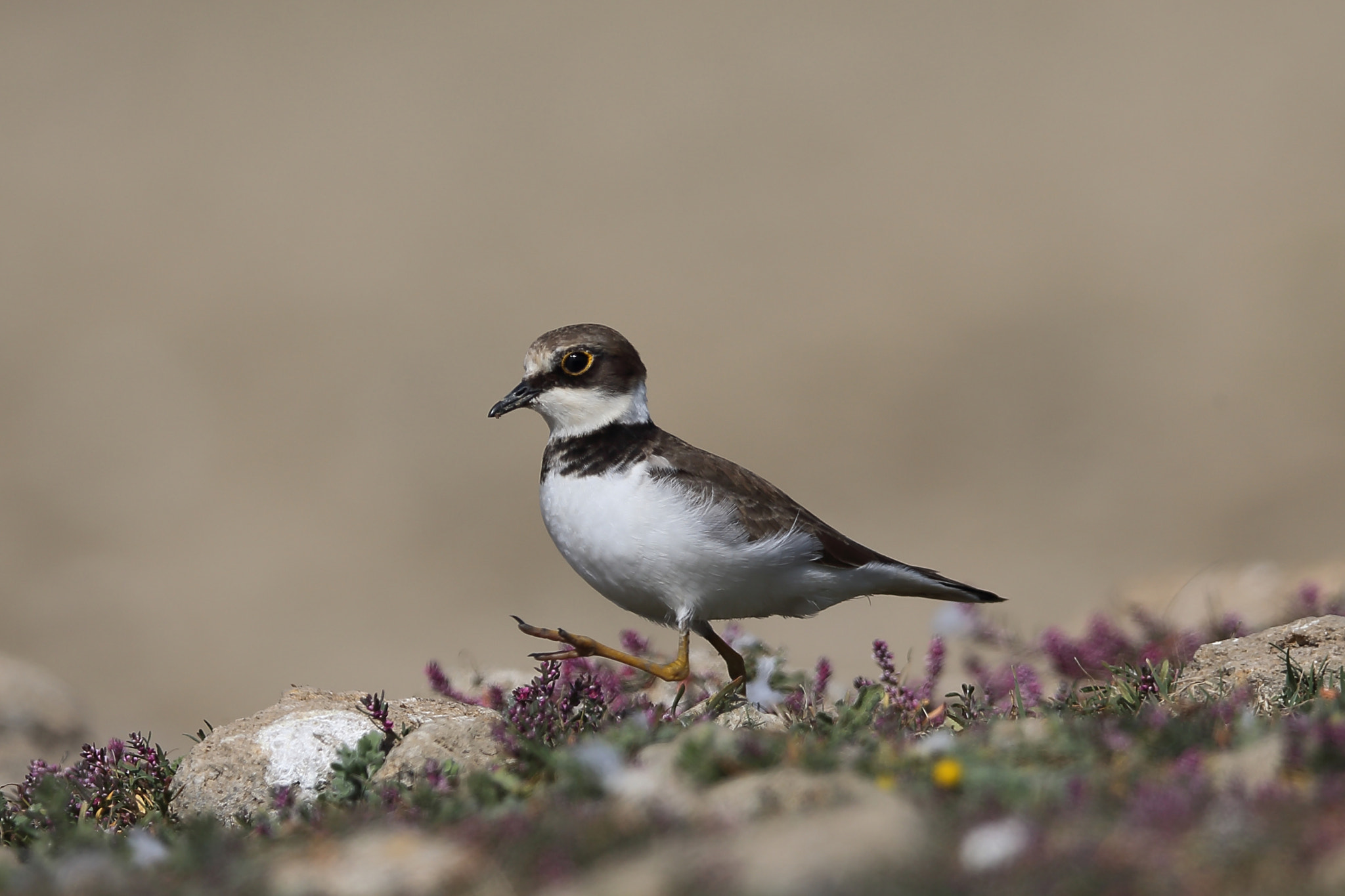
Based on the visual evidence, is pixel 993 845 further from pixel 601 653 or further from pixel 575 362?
pixel 575 362

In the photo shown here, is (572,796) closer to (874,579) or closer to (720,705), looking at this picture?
(720,705)

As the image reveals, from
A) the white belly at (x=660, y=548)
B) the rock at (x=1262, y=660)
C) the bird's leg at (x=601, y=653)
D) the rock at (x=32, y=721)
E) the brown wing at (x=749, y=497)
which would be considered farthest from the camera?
the rock at (x=32, y=721)

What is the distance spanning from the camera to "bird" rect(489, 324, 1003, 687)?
19.9 ft

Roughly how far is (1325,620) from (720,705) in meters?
2.77

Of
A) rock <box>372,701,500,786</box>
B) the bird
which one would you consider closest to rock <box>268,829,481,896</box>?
rock <box>372,701,500,786</box>

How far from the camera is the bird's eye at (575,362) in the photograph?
21.6ft

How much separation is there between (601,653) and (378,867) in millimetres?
2839

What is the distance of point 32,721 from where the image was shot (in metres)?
7.68

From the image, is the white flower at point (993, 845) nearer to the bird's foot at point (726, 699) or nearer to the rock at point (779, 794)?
the rock at point (779, 794)

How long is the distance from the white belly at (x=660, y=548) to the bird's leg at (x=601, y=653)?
0.18 m

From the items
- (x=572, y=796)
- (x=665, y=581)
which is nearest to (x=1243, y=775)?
(x=572, y=796)

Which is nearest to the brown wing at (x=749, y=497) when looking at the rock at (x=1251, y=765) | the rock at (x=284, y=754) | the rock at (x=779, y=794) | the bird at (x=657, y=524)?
the bird at (x=657, y=524)

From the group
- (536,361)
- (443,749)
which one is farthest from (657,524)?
(443,749)

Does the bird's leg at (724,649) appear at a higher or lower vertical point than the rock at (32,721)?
lower
